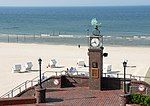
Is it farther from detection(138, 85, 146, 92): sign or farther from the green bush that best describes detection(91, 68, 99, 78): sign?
the green bush

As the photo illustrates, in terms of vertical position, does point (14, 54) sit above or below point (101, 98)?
above

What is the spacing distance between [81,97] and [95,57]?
2433mm

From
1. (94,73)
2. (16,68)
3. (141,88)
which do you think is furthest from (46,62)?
(141,88)

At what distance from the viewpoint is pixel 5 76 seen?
28.4 m

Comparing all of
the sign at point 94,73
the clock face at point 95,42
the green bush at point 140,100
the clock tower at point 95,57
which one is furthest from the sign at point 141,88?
the clock face at point 95,42

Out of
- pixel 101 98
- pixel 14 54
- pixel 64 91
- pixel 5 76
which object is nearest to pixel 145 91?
pixel 101 98

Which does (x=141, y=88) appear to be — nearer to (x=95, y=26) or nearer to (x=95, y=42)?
(x=95, y=42)

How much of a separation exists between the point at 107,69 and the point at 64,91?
35.7ft

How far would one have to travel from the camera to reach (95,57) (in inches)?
744

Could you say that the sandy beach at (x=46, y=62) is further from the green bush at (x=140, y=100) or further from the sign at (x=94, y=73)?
the green bush at (x=140, y=100)

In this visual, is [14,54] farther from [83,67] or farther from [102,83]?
[102,83]

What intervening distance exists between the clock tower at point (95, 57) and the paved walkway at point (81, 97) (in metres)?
0.47

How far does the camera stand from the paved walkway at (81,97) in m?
16.4

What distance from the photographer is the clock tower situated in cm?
1880
